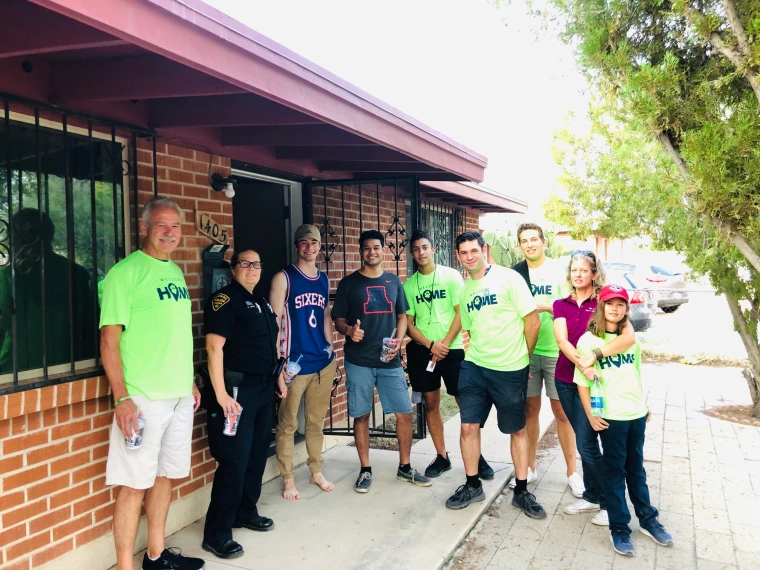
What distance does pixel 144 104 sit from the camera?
3.21 meters

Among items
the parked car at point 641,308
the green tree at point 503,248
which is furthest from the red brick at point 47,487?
the parked car at point 641,308

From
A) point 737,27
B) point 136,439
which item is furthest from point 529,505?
point 737,27

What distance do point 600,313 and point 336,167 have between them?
104 inches

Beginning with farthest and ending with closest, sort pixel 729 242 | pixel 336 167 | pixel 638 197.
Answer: pixel 638 197 < pixel 336 167 < pixel 729 242

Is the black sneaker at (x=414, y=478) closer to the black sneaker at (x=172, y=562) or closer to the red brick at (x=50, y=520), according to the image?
the black sneaker at (x=172, y=562)

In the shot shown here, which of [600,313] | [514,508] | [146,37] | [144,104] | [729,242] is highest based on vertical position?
[144,104]

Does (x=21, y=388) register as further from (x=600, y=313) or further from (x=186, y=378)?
(x=600, y=313)

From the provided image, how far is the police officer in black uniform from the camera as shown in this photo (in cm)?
317

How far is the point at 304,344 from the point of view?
4.03 metres

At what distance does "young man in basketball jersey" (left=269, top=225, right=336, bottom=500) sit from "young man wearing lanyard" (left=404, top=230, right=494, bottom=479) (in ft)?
2.23

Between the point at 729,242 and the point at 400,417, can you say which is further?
the point at 400,417

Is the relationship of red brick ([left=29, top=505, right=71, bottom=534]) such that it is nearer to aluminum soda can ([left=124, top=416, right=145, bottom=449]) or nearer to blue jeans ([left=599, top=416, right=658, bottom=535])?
aluminum soda can ([left=124, top=416, right=145, bottom=449])

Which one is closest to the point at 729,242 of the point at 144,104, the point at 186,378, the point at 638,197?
the point at 186,378

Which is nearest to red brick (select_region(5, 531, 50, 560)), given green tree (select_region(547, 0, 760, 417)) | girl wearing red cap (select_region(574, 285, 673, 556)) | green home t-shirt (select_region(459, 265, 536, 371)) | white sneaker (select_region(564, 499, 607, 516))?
green home t-shirt (select_region(459, 265, 536, 371))
